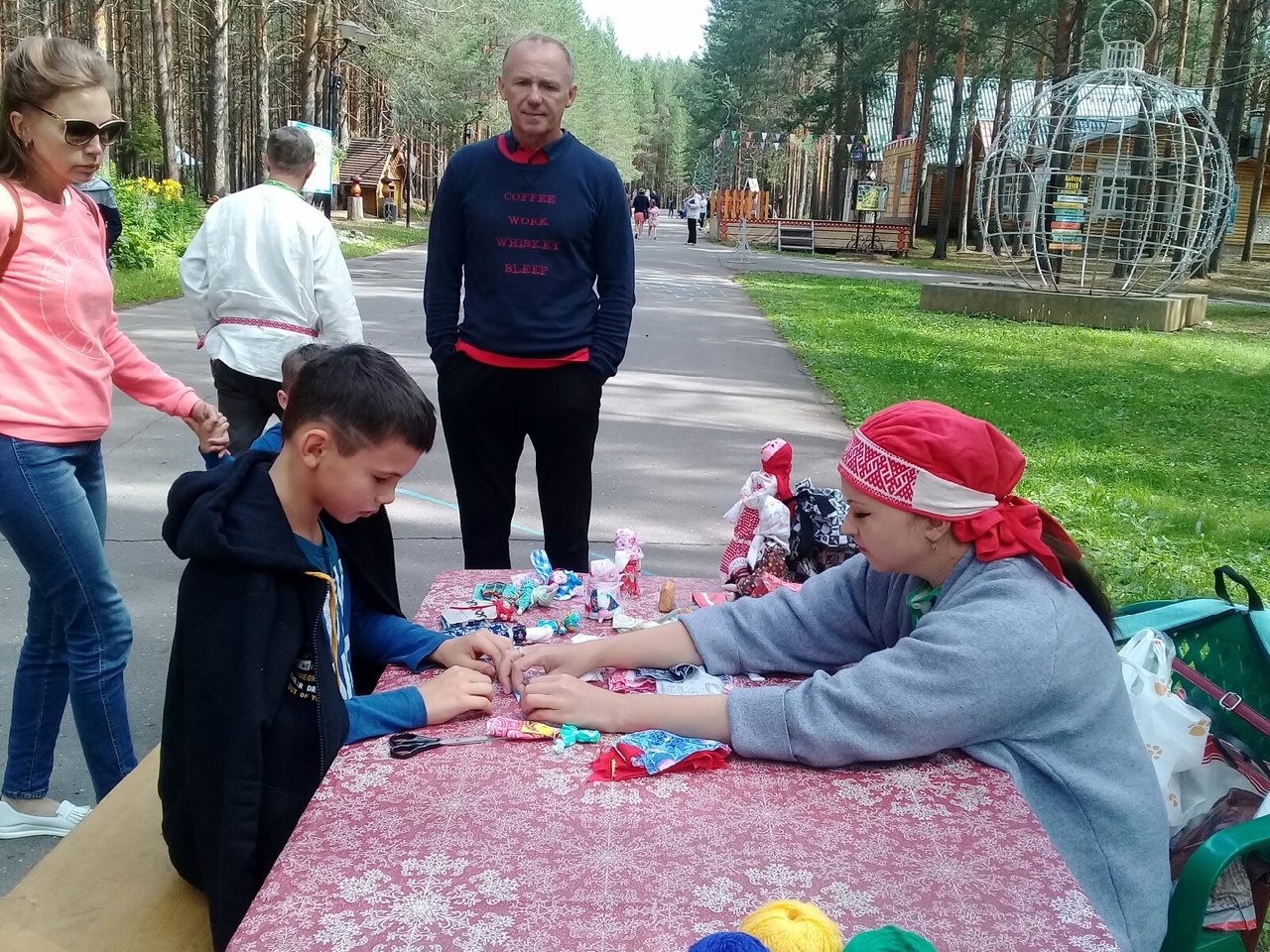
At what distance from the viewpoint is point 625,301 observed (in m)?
Result: 3.92

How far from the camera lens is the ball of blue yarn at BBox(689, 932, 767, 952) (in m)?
1.25

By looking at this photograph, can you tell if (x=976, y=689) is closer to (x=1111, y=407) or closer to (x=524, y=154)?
(x=524, y=154)

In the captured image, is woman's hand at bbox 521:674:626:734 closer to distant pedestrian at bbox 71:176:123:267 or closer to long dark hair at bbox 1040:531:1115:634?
long dark hair at bbox 1040:531:1115:634

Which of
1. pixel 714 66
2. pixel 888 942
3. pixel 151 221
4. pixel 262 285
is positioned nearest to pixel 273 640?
pixel 888 942

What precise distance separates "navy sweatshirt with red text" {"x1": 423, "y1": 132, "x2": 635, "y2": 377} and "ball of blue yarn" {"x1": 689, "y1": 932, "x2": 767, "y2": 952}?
2.63 m

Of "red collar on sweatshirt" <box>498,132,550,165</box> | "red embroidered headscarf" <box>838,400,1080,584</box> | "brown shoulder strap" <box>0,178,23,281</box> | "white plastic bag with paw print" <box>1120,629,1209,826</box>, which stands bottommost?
"white plastic bag with paw print" <box>1120,629,1209,826</box>

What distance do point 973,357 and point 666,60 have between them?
584ft

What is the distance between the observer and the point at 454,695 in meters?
2.06

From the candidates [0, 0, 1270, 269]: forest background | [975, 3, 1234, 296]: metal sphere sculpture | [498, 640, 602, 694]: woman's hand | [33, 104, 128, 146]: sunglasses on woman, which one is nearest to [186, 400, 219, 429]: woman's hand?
[33, 104, 128, 146]: sunglasses on woman

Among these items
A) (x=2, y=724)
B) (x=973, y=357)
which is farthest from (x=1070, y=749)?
(x=973, y=357)

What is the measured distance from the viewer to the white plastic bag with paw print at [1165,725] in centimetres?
232

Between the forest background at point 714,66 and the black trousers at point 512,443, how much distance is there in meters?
19.5

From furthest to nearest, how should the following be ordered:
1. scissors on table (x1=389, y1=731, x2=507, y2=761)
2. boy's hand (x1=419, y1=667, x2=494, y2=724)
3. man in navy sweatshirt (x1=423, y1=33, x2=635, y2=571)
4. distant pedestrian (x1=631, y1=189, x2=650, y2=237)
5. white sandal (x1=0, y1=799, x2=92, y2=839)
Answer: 1. distant pedestrian (x1=631, y1=189, x2=650, y2=237)
2. man in navy sweatshirt (x1=423, y1=33, x2=635, y2=571)
3. white sandal (x1=0, y1=799, x2=92, y2=839)
4. boy's hand (x1=419, y1=667, x2=494, y2=724)
5. scissors on table (x1=389, y1=731, x2=507, y2=761)

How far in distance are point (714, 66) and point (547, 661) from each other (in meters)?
56.7
